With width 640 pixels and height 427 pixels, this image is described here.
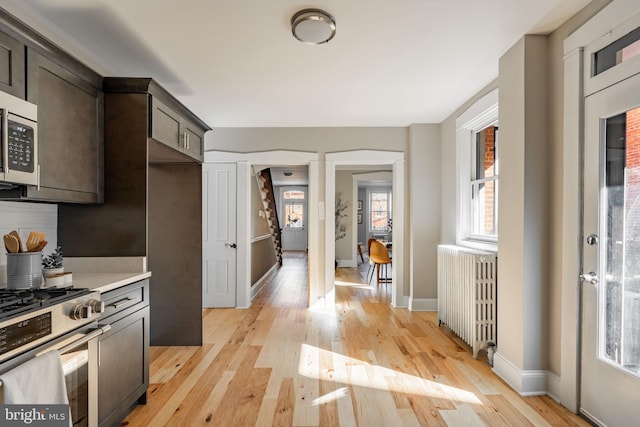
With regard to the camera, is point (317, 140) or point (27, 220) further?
point (317, 140)

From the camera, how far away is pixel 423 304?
14.8 ft

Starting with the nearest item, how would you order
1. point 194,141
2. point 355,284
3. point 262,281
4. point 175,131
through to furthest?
point 175,131 < point 194,141 < point 262,281 < point 355,284

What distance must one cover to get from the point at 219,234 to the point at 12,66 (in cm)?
320

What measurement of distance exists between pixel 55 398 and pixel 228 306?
3.30 meters

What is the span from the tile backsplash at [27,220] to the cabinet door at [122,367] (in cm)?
69

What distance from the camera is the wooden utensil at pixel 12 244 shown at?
1743 millimetres

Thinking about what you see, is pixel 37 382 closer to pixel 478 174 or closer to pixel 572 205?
pixel 572 205

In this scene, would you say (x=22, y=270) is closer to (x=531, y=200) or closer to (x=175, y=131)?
(x=175, y=131)

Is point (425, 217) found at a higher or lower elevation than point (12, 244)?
higher

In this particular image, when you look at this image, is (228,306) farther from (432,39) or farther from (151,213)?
(432,39)

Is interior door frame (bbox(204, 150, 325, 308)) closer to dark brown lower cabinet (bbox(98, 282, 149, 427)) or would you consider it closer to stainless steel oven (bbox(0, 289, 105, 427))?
dark brown lower cabinet (bbox(98, 282, 149, 427))

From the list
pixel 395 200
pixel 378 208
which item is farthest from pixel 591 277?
pixel 378 208

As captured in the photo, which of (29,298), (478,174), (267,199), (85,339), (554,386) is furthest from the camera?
(267,199)

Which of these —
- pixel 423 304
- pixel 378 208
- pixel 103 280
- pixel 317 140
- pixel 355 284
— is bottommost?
pixel 355 284
